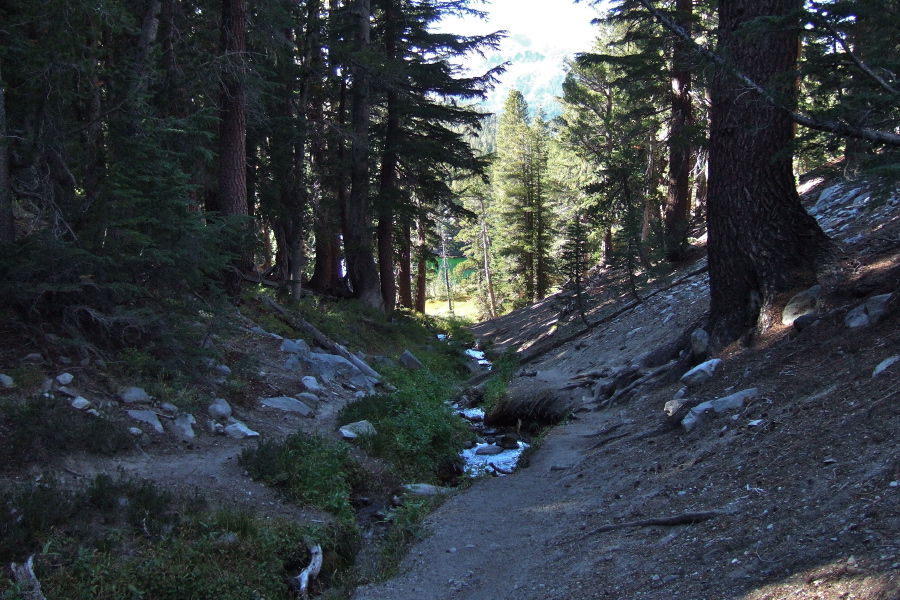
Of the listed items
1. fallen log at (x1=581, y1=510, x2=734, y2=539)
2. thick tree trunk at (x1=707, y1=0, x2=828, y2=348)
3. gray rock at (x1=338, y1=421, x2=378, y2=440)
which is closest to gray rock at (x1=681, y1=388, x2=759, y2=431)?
thick tree trunk at (x1=707, y1=0, x2=828, y2=348)

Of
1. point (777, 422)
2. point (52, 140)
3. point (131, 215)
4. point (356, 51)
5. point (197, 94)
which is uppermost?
point (356, 51)

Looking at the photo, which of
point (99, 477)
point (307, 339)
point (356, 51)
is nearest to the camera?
point (99, 477)

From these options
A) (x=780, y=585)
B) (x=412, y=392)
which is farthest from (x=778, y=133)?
(x=412, y=392)

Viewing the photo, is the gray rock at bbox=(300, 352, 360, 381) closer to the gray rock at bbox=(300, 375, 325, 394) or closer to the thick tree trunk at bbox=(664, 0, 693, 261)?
the gray rock at bbox=(300, 375, 325, 394)

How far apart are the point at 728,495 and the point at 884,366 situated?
6.43 feet

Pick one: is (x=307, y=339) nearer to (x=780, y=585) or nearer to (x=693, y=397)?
(x=693, y=397)

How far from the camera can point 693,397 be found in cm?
748

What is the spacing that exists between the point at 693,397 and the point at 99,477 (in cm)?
639

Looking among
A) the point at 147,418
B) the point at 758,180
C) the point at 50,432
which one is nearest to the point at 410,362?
the point at 147,418

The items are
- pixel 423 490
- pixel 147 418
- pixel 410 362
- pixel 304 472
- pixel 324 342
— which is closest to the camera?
pixel 304 472

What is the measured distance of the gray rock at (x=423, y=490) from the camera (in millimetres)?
8000

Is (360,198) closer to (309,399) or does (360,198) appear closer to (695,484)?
(309,399)

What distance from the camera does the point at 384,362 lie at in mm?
15297

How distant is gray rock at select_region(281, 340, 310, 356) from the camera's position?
12044 mm
